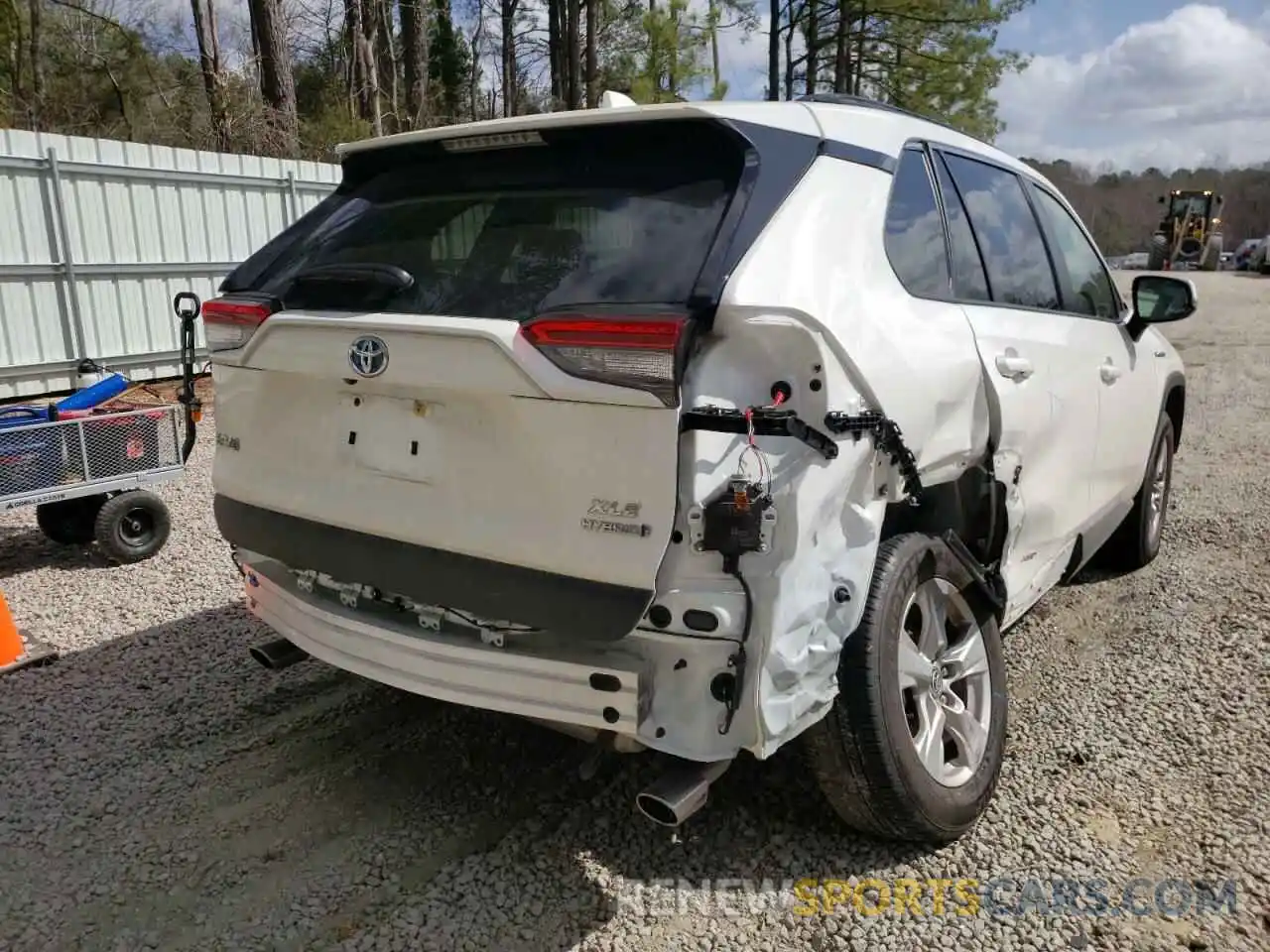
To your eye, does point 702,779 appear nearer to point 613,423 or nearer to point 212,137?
point 613,423

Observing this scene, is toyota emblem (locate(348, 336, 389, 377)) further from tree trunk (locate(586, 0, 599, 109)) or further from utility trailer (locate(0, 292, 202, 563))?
tree trunk (locate(586, 0, 599, 109))

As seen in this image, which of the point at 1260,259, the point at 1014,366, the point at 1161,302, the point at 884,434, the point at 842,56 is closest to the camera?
the point at 884,434

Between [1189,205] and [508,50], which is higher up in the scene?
[508,50]

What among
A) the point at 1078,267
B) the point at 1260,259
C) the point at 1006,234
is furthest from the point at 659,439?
the point at 1260,259

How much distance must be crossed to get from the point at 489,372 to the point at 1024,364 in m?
1.91

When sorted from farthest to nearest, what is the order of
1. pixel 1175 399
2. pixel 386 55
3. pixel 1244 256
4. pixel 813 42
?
pixel 1244 256
pixel 386 55
pixel 813 42
pixel 1175 399

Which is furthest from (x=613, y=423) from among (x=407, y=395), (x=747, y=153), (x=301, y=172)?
(x=301, y=172)

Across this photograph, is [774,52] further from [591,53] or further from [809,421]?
[809,421]

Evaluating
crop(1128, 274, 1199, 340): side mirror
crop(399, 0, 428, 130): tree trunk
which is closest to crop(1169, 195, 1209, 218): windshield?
crop(399, 0, 428, 130): tree trunk

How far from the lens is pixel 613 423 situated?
2.21 metres

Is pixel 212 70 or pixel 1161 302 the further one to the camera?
pixel 212 70

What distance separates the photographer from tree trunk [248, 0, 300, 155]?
13992mm

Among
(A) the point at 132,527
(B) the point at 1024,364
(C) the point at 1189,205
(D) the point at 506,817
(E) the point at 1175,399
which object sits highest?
(C) the point at 1189,205

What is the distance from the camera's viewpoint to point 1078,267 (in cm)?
428
